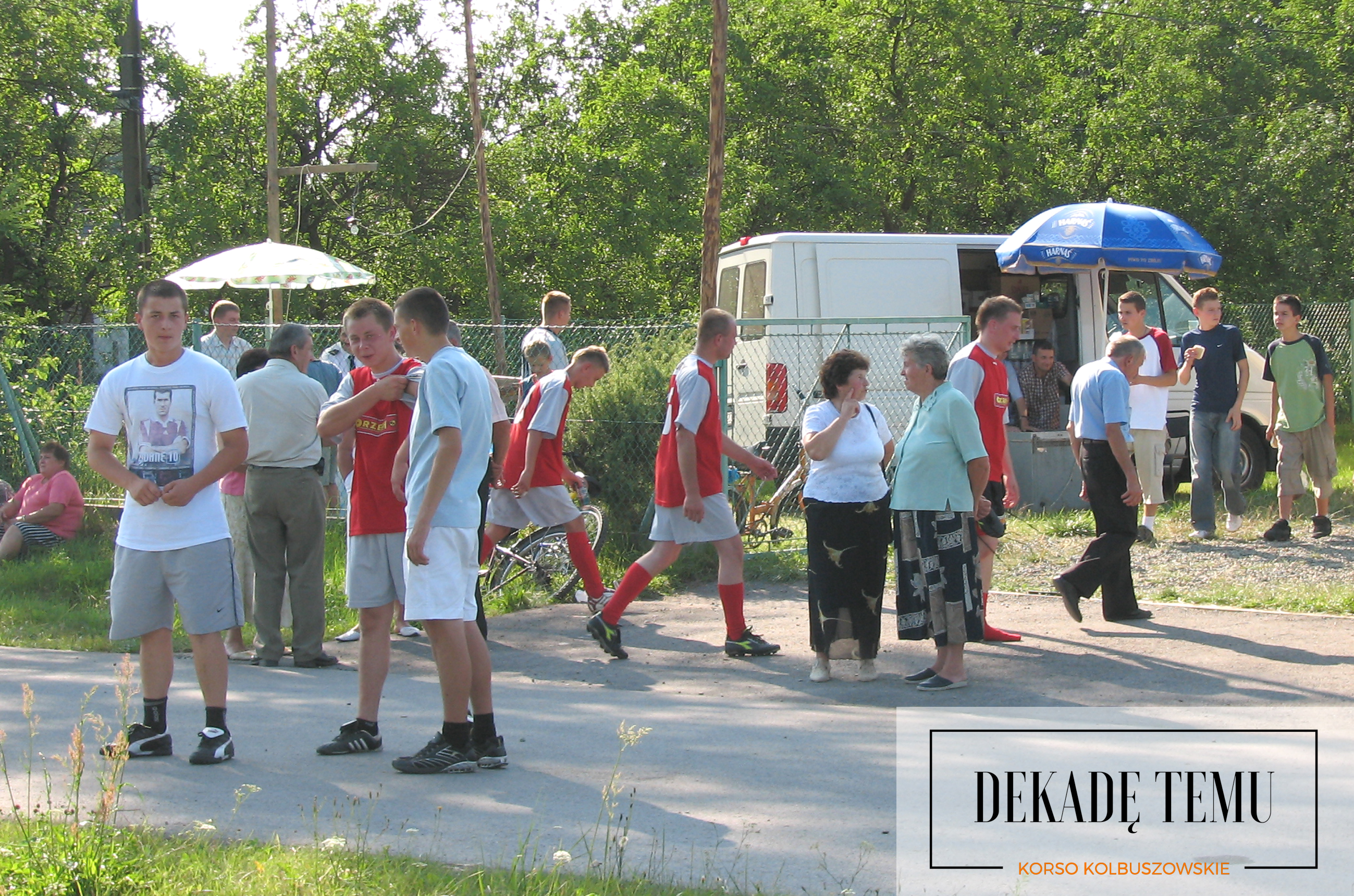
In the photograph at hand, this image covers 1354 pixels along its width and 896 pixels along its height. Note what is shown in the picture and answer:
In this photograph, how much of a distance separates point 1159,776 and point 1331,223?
23.4 meters

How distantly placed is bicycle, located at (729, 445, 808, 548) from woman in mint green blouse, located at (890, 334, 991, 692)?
3.84 metres

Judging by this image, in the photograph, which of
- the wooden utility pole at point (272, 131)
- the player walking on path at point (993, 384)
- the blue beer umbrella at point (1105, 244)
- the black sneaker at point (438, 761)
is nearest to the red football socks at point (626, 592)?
the player walking on path at point (993, 384)

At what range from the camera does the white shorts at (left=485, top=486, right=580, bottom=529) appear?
784 cm

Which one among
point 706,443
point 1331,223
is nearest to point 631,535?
point 706,443

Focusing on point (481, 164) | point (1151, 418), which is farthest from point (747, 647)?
point (481, 164)

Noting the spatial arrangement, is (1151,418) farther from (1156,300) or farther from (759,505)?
(1156,300)

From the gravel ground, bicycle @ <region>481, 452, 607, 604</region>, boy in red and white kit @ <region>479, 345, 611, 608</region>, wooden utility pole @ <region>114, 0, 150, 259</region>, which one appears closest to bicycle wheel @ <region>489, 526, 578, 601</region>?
bicycle @ <region>481, 452, 607, 604</region>

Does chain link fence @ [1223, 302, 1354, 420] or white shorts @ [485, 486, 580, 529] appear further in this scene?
chain link fence @ [1223, 302, 1354, 420]

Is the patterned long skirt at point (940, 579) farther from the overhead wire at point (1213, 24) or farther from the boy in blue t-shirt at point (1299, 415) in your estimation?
the overhead wire at point (1213, 24)

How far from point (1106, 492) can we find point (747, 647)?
2.29m

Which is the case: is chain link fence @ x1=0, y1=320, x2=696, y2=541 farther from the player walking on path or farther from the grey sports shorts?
the player walking on path

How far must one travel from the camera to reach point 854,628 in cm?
653

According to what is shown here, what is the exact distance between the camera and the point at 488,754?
4984 mm

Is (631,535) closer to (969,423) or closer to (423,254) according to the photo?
(969,423)
